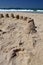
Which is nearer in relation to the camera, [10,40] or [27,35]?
A: [10,40]

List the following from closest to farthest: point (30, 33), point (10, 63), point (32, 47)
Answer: point (10, 63) → point (32, 47) → point (30, 33)

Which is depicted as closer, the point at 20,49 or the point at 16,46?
the point at 20,49

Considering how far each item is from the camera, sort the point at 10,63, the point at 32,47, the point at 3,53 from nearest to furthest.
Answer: the point at 10,63, the point at 3,53, the point at 32,47

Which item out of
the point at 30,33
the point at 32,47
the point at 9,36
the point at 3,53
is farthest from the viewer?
the point at 30,33

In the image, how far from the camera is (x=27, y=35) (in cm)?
309

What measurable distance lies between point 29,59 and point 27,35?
1.06 meters

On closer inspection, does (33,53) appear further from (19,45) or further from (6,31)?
(6,31)

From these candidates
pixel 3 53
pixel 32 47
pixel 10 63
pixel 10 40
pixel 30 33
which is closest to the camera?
pixel 10 63

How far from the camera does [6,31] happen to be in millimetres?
3322

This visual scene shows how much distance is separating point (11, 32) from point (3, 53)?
1.09 m

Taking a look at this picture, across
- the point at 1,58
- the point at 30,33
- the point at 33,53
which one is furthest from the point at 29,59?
the point at 30,33

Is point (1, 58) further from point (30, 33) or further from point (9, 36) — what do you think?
point (30, 33)

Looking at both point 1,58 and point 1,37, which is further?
point 1,37

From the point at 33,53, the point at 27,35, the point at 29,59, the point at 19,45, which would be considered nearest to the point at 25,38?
the point at 27,35
